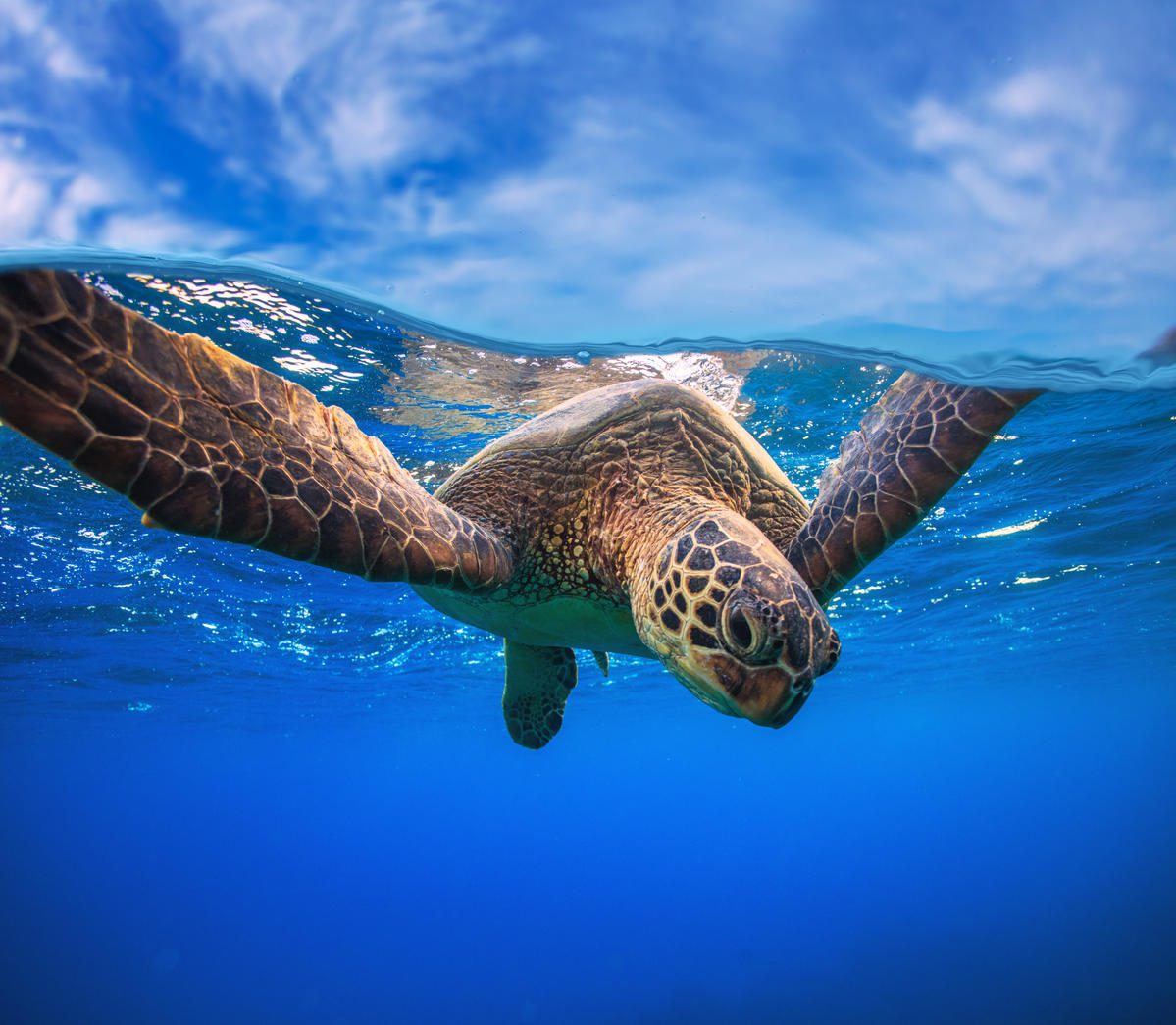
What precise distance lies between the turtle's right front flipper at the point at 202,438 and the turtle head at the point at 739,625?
1.12 meters

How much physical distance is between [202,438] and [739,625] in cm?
222

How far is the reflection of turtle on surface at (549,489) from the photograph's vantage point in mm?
2166

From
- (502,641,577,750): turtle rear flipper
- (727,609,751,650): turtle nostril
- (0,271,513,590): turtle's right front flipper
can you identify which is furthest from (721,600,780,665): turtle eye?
(502,641,577,750): turtle rear flipper

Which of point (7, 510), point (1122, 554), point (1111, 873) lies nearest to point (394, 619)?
point (7, 510)

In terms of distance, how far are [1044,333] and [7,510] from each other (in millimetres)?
13983

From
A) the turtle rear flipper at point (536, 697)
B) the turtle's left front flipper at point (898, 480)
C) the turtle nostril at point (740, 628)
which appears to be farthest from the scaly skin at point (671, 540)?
the turtle rear flipper at point (536, 697)

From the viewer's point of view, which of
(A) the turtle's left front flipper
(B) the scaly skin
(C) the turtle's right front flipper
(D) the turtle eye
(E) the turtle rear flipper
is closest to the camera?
(C) the turtle's right front flipper

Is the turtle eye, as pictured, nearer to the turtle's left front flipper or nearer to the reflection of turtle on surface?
the reflection of turtle on surface

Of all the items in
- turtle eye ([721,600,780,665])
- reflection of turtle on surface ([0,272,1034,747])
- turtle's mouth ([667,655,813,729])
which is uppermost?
reflection of turtle on surface ([0,272,1034,747])

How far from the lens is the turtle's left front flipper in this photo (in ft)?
12.4

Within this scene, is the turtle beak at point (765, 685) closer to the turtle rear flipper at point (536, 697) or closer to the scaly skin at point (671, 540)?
the scaly skin at point (671, 540)

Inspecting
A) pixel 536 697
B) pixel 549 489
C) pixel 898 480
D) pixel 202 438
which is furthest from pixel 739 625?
pixel 536 697

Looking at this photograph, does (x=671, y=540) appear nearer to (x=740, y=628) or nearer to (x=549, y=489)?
(x=740, y=628)

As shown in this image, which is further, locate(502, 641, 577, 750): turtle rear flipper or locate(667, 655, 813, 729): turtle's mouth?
locate(502, 641, 577, 750): turtle rear flipper
